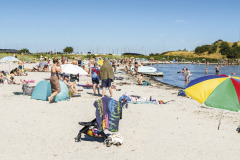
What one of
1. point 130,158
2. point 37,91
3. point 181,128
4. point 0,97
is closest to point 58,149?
point 130,158

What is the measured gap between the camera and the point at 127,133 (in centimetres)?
614

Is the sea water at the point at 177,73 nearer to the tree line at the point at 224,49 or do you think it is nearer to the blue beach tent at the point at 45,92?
the blue beach tent at the point at 45,92

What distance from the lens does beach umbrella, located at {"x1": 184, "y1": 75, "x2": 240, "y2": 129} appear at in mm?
4781

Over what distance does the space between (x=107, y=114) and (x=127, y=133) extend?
1.44 m

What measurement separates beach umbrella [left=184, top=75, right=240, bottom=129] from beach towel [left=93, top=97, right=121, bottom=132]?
6.22ft

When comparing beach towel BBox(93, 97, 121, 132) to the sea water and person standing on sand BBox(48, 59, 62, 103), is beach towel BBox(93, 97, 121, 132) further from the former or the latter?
the sea water

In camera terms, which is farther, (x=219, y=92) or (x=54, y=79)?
(x=54, y=79)

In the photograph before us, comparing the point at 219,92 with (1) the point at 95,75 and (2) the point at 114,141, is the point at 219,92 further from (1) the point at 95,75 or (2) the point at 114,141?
(1) the point at 95,75

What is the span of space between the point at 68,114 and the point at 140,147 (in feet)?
11.9

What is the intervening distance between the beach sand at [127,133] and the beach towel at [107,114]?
584mm

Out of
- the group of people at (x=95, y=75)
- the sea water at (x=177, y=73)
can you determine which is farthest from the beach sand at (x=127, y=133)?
the sea water at (x=177, y=73)

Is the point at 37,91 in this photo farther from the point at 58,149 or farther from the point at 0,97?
the point at 58,149

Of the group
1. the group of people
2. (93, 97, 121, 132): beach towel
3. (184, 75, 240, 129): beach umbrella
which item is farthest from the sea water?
(93, 97, 121, 132): beach towel

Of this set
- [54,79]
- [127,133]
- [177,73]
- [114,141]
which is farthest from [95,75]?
[177,73]
